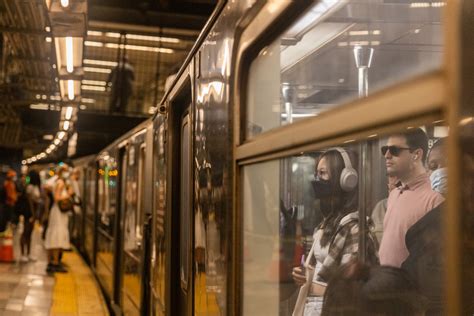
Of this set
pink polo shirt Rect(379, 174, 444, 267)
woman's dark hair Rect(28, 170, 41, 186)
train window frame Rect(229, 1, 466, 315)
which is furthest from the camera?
woman's dark hair Rect(28, 170, 41, 186)

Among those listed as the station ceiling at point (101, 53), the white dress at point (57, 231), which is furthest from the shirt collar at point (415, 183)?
the white dress at point (57, 231)

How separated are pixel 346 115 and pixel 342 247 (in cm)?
121

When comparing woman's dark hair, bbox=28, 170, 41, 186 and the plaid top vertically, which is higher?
woman's dark hair, bbox=28, 170, 41, 186

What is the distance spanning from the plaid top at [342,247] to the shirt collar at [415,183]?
0.98 ft

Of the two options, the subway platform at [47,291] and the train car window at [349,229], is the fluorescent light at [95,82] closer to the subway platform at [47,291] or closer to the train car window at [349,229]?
the subway platform at [47,291]

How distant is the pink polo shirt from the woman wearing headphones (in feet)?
0.65

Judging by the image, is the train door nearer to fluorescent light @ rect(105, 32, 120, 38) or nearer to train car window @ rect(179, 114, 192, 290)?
train car window @ rect(179, 114, 192, 290)

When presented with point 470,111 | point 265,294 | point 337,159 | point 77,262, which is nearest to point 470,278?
point 470,111

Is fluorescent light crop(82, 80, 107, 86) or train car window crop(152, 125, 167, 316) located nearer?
train car window crop(152, 125, 167, 316)

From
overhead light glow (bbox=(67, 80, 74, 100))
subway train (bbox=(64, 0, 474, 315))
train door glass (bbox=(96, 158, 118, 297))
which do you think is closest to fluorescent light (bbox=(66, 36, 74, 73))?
overhead light glow (bbox=(67, 80, 74, 100))

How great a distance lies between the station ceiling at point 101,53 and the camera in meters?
9.20

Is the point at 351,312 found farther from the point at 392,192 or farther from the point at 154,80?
the point at 154,80

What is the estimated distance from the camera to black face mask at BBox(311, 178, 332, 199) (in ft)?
6.95

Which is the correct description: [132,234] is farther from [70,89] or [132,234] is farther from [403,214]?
[70,89]
